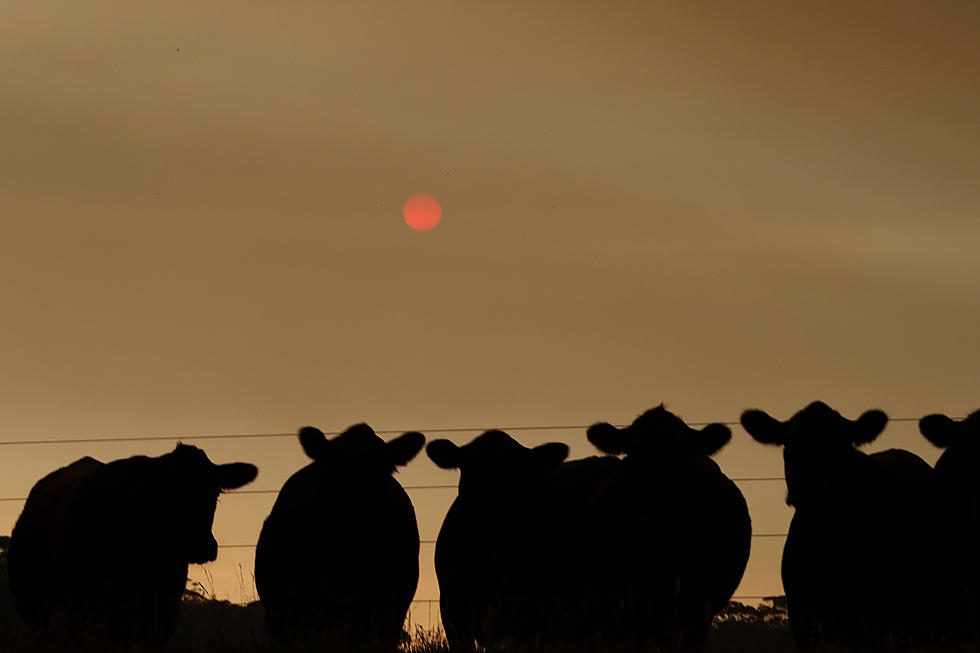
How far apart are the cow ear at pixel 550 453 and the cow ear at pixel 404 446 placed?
1.30 meters

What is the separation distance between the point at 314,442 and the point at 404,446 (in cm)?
102

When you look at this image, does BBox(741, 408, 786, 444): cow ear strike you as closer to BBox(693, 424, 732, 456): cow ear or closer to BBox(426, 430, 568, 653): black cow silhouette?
BBox(693, 424, 732, 456): cow ear

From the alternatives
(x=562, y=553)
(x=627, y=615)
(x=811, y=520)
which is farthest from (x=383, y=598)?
(x=811, y=520)

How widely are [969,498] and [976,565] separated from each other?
82 centimetres

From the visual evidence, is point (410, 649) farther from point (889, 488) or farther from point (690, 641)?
point (889, 488)

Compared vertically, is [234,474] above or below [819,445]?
above

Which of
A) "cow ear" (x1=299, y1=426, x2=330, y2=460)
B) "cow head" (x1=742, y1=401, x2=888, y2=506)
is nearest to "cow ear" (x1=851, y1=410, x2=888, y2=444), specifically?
"cow head" (x1=742, y1=401, x2=888, y2=506)

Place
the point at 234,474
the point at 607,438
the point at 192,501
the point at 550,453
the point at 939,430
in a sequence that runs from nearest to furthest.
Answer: the point at 607,438, the point at 192,501, the point at 550,453, the point at 939,430, the point at 234,474

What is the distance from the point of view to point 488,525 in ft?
45.2

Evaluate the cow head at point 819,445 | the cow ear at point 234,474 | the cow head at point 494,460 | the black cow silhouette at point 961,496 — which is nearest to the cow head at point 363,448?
the cow head at point 494,460

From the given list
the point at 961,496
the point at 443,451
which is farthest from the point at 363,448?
the point at 961,496

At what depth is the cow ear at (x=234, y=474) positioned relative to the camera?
14.8m

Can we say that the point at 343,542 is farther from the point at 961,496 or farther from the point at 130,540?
the point at 961,496

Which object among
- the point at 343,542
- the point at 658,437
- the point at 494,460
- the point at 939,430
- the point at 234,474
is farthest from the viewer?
the point at 234,474
